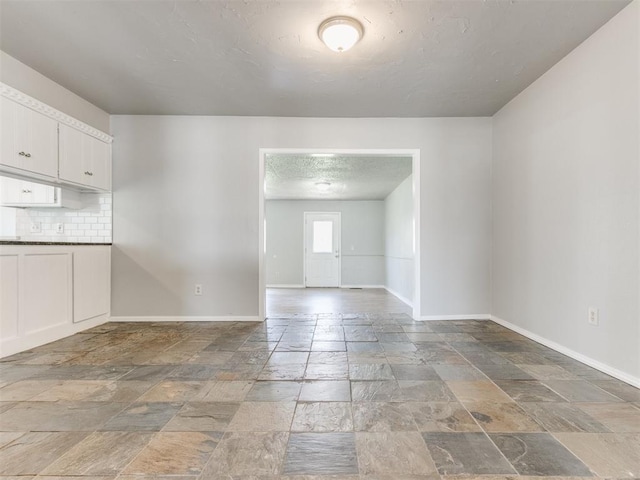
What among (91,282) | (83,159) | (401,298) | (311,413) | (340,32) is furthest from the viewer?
(401,298)

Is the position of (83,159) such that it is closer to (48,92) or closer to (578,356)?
(48,92)

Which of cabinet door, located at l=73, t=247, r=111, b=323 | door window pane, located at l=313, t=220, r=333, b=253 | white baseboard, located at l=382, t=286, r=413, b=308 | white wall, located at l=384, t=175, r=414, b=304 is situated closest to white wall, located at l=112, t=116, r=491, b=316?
cabinet door, located at l=73, t=247, r=111, b=323

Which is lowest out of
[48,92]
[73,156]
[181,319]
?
[181,319]

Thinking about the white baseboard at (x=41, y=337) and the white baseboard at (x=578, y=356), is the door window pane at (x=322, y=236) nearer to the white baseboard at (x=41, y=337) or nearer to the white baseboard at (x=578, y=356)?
the white baseboard at (x=578, y=356)

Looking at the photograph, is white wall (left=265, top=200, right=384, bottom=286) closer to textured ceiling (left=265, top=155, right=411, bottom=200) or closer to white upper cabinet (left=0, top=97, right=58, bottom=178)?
textured ceiling (left=265, top=155, right=411, bottom=200)

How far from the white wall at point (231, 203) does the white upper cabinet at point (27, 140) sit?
0.87 metres

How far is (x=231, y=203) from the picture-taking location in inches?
153

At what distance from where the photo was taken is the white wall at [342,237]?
8.62 meters

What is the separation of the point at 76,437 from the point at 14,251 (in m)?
1.99

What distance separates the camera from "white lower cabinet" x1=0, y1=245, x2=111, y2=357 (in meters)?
2.60

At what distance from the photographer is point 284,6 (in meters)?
2.06

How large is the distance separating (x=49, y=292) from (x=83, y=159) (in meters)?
1.42

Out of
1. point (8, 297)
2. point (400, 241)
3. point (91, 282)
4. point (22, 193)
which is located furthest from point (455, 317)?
point (22, 193)

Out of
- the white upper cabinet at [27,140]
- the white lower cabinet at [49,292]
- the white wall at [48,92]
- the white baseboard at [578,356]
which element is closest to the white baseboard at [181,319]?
the white lower cabinet at [49,292]
